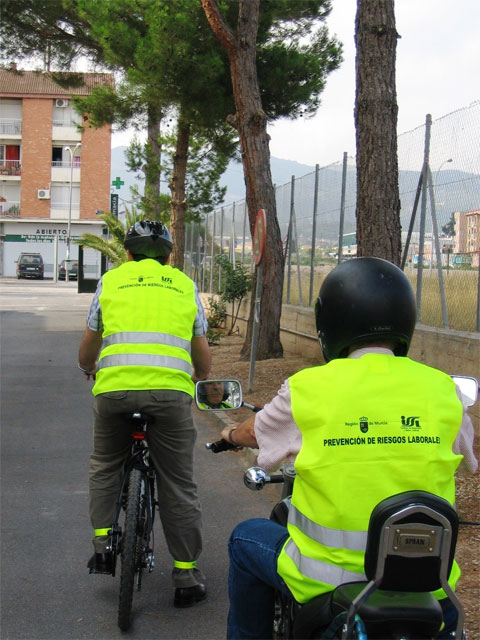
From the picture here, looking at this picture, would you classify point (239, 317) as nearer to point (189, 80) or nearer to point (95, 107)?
point (189, 80)

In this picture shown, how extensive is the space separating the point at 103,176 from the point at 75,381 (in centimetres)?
5985

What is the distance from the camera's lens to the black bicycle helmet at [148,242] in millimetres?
4523

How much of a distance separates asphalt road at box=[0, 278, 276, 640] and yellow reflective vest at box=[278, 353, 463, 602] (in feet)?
7.07

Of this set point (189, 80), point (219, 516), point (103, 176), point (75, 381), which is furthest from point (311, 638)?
point (103, 176)

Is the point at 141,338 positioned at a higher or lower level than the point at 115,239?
lower

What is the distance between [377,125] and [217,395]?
525cm

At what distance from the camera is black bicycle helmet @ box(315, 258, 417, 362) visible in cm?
240

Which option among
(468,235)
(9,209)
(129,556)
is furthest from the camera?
(9,209)

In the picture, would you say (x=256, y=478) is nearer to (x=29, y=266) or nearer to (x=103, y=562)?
(x=103, y=562)

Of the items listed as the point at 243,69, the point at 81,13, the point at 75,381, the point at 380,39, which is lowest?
the point at 75,381

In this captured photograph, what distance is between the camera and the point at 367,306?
2393 mm

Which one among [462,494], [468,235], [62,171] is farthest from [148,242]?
[62,171]

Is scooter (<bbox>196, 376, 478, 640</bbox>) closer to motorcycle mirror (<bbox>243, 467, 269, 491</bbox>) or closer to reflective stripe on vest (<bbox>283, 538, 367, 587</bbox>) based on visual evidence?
reflective stripe on vest (<bbox>283, 538, 367, 587</bbox>)

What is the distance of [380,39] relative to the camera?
7.68 meters
